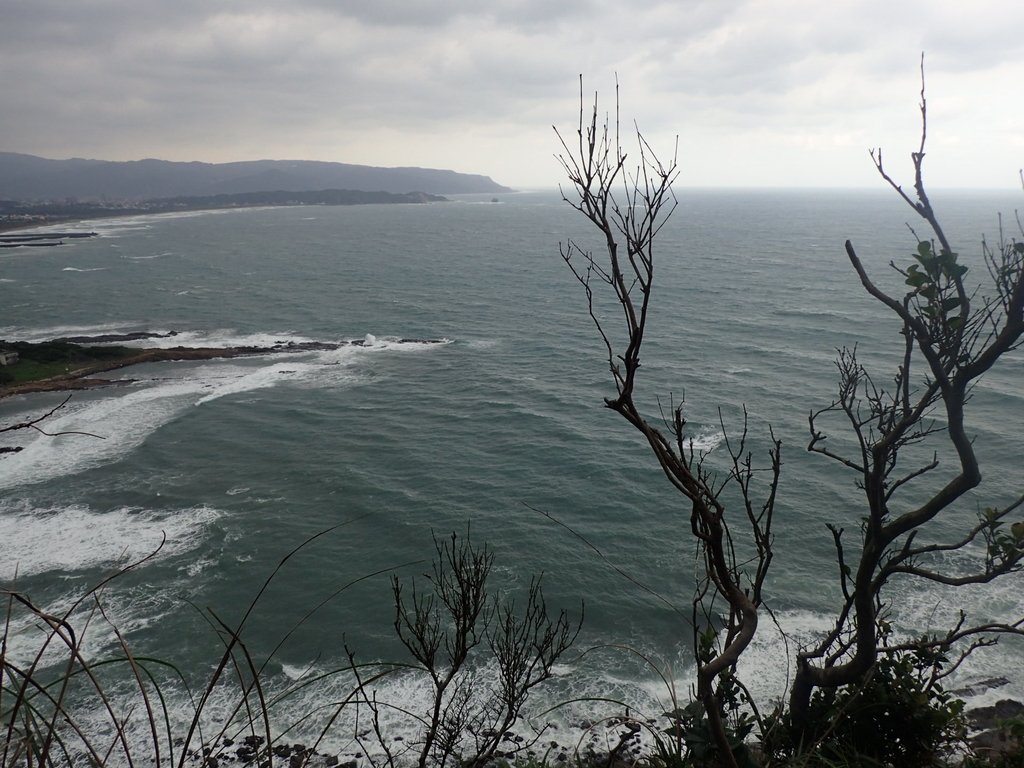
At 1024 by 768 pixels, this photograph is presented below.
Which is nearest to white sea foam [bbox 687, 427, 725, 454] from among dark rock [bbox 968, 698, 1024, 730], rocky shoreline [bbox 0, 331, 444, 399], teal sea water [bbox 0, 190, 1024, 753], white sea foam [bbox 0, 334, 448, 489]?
teal sea water [bbox 0, 190, 1024, 753]

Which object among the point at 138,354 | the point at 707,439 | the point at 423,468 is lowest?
the point at 423,468

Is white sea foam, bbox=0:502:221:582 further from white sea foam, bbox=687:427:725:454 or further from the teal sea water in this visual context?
white sea foam, bbox=687:427:725:454

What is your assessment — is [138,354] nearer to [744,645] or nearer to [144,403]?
[144,403]

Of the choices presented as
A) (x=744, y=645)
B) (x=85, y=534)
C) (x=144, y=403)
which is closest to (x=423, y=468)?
(x=85, y=534)

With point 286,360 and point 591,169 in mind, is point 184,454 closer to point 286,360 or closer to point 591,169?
point 286,360

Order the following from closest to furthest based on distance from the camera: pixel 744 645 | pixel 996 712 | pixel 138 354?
pixel 744 645 → pixel 996 712 → pixel 138 354

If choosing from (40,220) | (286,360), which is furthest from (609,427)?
(40,220)
